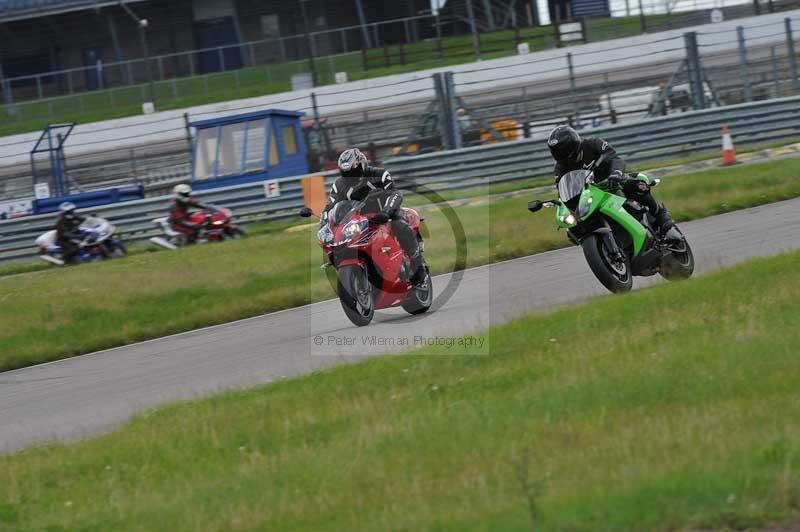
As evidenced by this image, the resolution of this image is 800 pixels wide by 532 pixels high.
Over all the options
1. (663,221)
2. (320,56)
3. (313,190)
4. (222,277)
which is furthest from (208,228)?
(320,56)

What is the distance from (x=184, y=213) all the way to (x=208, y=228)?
598 millimetres

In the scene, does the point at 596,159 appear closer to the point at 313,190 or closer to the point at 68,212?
the point at 313,190

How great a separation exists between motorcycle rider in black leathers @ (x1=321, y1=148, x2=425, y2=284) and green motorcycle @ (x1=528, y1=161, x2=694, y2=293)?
1374 millimetres

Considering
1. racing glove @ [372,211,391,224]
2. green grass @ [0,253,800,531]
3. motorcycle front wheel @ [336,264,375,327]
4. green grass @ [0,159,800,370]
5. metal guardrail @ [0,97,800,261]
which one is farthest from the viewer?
metal guardrail @ [0,97,800,261]

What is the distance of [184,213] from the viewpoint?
2234cm

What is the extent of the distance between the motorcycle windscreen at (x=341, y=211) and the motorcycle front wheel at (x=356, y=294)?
52 cm

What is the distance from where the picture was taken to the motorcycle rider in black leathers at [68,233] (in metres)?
22.6

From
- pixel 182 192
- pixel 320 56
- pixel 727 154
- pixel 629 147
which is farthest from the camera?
pixel 320 56

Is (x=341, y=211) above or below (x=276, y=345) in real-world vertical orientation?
above

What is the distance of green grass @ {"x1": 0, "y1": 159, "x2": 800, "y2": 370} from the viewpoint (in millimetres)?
13820

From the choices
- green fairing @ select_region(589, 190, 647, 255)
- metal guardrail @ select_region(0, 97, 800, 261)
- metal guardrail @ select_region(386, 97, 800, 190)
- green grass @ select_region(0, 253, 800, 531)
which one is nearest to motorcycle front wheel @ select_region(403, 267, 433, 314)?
green fairing @ select_region(589, 190, 647, 255)

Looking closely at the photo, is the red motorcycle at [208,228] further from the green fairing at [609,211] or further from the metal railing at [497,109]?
the green fairing at [609,211]

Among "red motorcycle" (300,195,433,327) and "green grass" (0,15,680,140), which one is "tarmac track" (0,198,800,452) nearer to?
"red motorcycle" (300,195,433,327)

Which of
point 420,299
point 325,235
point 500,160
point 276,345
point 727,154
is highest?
point 500,160
